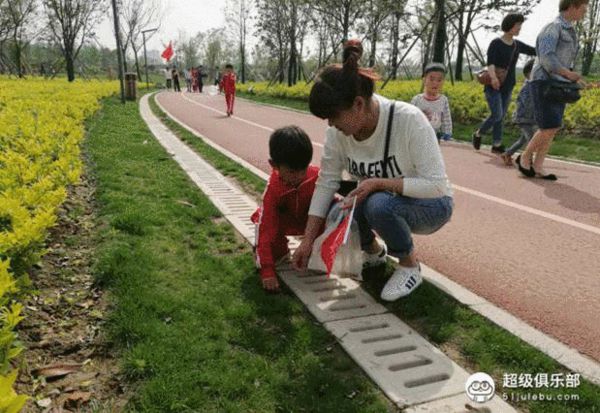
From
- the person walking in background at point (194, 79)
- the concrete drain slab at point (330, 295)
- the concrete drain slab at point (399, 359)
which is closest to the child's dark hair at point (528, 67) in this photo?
the concrete drain slab at point (330, 295)

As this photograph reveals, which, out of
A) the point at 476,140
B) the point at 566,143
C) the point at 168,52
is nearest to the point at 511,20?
the point at 476,140

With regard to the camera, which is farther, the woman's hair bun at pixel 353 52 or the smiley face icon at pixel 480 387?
the woman's hair bun at pixel 353 52

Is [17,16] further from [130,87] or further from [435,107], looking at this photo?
[435,107]

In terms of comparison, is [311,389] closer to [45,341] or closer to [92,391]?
[92,391]

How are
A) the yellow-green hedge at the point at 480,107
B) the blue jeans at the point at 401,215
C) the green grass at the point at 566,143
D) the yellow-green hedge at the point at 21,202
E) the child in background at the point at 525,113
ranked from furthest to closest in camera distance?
1. the yellow-green hedge at the point at 480,107
2. the green grass at the point at 566,143
3. the child in background at the point at 525,113
4. the blue jeans at the point at 401,215
5. the yellow-green hedge at the point at 21,202

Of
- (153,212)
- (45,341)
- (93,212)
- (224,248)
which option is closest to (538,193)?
(224,248)

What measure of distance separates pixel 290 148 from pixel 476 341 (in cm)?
156

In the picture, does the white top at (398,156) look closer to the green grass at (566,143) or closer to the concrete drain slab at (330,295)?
the concrete drain slab at (330,295)

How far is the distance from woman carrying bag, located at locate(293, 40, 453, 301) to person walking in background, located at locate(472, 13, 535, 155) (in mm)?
5100

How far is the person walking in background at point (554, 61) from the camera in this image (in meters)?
5.43

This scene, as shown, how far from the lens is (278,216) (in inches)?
133

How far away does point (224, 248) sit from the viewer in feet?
12.7

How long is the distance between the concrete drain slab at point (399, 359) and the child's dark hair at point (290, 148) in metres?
1.06

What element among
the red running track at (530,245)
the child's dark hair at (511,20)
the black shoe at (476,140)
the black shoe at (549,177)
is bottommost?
the red running track at (530,245)
